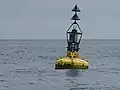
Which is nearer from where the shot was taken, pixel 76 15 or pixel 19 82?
pixel 19 82

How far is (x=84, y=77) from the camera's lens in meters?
79.3

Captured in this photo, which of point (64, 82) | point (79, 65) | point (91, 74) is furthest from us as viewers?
point (91, 74)

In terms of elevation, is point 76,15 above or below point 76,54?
above

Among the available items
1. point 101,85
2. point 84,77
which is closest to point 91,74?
point 84,77

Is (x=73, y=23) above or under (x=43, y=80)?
above

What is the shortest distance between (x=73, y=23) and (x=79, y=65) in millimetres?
6949

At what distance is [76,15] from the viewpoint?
82375 mm

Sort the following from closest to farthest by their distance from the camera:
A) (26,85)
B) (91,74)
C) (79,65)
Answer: (26,85) < (79,65) < (91,74)

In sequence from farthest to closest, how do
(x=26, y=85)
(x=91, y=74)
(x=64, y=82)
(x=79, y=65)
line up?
(x=91, y=74)
(x=79, y=65)
(x=64, y=82)
(x=26, y=85)

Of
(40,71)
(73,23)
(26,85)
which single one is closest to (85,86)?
→ (26,85)

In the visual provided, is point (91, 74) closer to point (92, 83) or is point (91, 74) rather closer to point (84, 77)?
point (84, 77)

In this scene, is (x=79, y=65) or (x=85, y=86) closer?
(x=85, y=86)

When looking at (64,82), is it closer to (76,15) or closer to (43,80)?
(43,80)

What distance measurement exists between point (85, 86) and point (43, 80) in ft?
27.7
